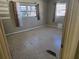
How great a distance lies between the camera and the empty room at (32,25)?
293cm

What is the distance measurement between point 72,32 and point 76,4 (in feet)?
1.03

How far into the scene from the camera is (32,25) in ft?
19.3

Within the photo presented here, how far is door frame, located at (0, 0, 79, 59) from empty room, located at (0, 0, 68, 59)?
1361 millimetres

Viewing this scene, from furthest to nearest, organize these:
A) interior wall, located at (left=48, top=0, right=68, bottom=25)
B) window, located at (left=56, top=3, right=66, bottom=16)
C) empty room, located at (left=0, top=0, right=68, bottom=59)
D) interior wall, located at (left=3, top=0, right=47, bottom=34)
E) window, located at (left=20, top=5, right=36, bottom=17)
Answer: interior wall, located at (left=48, top=0, right=68, bottom=25), window, located at (left=56, top=3, right=66, bottom=16), window, located at (left=20, top=5, right=36, bottom=17), interior wall, located at (left=3, top=0, right=47, bottom=34), empty room, located at (left=0, top=0, right=68, bottom=59)

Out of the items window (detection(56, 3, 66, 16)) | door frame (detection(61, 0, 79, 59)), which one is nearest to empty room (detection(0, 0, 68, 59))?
window (detection(56, 3, 66, 16))

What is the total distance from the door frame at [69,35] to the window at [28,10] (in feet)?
13.9

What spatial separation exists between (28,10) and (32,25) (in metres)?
1.05

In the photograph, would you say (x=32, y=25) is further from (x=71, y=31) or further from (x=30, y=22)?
(x=71, y=31)

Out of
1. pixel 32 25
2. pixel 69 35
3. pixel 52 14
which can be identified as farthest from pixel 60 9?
pixel 69 35

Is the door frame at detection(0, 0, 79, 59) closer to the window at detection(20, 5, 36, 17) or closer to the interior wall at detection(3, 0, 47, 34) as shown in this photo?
the interior wall at detection(3, 0, 47, 34)

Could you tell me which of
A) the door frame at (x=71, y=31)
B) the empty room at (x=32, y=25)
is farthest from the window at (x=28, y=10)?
the door frame at (x=71, y=31)

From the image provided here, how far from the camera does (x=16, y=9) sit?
4520 mm

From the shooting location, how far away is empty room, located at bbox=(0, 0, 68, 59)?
293 centimetres

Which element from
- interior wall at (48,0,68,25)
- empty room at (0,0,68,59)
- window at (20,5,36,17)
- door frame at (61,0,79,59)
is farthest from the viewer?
interior wall at (48,0,68,25)
